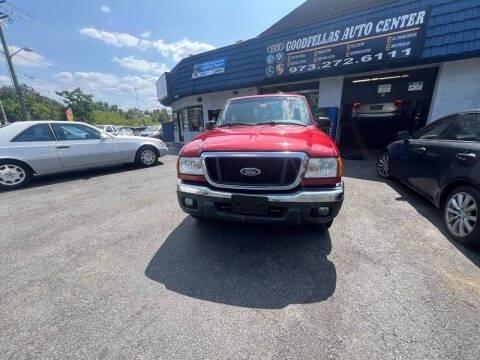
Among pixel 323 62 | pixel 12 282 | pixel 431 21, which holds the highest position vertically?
pixel 431 21

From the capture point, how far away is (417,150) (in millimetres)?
3693

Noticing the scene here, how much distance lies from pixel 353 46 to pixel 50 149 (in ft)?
31.7

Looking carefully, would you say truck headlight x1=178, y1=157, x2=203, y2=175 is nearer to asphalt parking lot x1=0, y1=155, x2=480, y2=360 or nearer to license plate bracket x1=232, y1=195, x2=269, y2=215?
license plate bracket x1=232, y1=195, x2=269, y2=215

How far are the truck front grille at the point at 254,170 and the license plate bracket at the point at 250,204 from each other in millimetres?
174

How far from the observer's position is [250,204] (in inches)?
83.1

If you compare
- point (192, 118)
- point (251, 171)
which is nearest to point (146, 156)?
point (251, 171)

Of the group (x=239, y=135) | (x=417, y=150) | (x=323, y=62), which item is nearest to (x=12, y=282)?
(x=239, y=135)

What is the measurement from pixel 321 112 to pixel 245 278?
28.5ft

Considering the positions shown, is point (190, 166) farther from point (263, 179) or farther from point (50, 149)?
point (50, 149)

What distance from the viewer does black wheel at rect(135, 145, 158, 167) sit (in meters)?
7.18

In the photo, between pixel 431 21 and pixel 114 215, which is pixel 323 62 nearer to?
pixel 431 21

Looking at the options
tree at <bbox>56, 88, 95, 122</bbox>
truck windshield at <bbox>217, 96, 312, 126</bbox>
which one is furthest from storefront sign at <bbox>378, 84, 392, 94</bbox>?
tree at <bbox>56, 88, 95, 122</bbox>

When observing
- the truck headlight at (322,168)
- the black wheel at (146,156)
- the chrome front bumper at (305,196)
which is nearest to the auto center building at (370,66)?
the black wheel at (146,156)

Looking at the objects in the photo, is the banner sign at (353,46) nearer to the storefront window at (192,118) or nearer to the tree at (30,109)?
the storefront window at (192,118)
